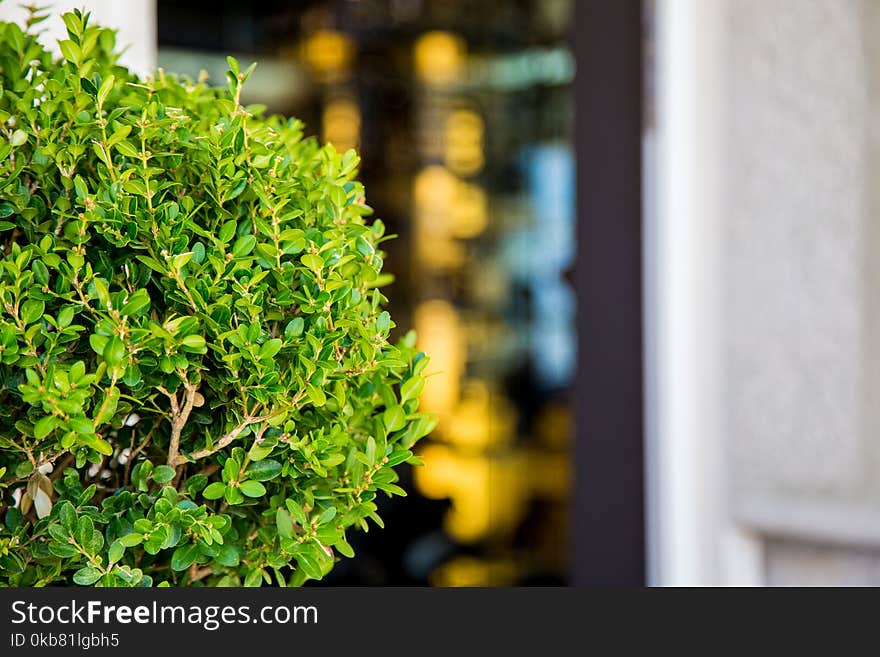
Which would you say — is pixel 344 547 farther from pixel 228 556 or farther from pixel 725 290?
pixel 725 290

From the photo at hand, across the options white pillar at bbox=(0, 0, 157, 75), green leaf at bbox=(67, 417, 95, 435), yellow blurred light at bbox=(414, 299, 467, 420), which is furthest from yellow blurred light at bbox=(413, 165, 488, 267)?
green leaf at bbox=(67, 417, 95, 435)

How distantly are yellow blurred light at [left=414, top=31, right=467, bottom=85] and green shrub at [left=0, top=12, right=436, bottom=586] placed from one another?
82.0 inches

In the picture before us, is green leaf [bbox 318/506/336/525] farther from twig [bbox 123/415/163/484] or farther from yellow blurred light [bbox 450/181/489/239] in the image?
yellow blurred light [bbox 450/181/489/239]

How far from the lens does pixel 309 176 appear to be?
1.77ft

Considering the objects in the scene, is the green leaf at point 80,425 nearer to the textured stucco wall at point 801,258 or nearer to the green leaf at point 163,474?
the green leaf at point 163,474

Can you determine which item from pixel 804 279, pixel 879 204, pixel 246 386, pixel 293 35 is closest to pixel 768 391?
pixel 804 279

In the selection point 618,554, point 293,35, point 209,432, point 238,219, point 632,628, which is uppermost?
point 293,35

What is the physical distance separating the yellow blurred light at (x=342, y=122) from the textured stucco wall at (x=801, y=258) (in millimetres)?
972

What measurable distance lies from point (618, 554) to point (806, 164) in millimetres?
851

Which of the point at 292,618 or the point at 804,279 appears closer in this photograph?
the point at 292,618

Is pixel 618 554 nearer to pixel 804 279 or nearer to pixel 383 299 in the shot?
pixel 804 279

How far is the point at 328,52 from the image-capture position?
2.34m

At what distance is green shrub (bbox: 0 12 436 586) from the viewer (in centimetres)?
45

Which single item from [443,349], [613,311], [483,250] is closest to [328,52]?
[483,250]
